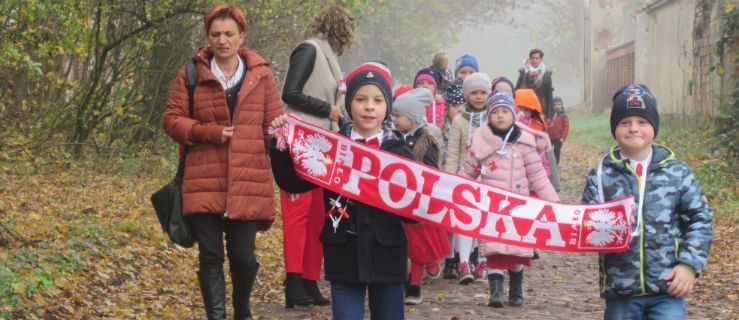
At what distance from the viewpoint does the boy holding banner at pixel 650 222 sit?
4887 mm

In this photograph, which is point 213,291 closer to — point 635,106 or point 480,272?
point 635,106

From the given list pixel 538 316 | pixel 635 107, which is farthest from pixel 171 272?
pixel 635 107

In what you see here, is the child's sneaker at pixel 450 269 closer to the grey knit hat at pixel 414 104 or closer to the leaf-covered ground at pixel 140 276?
the leaf-covered ground at pixel 140 276

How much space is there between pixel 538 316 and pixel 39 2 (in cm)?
503

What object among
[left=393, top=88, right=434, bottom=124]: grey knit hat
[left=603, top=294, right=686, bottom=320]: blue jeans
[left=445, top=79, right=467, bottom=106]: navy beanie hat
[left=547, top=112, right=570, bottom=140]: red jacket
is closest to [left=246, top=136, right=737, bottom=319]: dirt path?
[left=393, top=88, right=434, bottom=124]: grey knit hat

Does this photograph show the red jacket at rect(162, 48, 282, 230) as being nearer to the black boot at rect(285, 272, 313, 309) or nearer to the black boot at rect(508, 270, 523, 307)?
the black boot at rect(285, 272, 313, 309)

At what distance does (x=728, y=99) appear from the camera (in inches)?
819

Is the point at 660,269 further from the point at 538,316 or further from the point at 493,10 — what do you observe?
the point at 493,10

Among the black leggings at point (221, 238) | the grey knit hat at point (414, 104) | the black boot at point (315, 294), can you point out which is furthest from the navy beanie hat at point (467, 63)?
the black leggings at point (221, 238)

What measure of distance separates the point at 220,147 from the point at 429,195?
1.62m

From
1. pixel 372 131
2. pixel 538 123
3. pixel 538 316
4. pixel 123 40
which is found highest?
pixel 123 40

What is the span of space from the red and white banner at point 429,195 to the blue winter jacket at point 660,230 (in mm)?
364

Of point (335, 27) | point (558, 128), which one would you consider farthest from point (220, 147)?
point (558, 128)

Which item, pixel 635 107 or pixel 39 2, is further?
pixel 39 2
